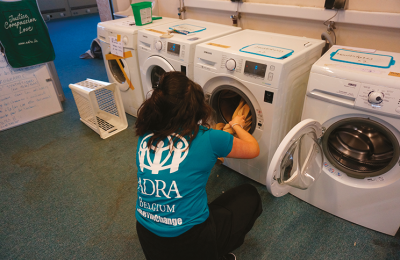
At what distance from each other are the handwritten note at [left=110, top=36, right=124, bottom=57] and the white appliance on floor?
961mm

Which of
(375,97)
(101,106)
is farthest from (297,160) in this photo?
(101,106)

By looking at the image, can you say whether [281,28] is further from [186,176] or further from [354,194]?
[186,176]

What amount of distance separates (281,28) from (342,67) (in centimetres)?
93

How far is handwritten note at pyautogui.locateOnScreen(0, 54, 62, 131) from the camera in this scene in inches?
98.2

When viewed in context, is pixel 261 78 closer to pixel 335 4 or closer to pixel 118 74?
pixel 335 4

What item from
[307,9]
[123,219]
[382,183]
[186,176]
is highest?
[307,9]

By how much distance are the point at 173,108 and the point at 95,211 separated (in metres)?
1.11

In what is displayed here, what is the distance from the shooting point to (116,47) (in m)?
2.38

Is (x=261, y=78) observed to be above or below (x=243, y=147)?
above

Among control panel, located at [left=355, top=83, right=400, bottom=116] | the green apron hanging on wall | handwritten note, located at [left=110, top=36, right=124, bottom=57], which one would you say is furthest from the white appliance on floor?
the green apron hanging on wall

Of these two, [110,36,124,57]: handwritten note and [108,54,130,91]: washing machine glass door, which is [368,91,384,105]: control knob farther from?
[108,54,130,91]: washing machine glass door

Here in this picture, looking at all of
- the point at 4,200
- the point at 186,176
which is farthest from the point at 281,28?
the point at 4,200

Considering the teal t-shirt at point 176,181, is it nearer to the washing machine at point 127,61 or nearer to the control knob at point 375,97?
the control knob at point 375,97

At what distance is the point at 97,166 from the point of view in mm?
2115
